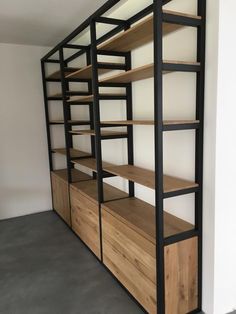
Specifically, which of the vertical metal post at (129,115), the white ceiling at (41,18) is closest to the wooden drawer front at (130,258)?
the vertical metal post at (129,115)

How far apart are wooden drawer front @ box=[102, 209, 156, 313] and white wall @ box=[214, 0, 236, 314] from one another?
0.48 m

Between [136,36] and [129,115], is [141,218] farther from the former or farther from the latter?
[136,36]

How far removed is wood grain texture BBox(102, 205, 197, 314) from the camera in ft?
6.08

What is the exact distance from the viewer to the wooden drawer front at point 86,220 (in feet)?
9.14

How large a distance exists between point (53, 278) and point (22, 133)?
7.90 feet

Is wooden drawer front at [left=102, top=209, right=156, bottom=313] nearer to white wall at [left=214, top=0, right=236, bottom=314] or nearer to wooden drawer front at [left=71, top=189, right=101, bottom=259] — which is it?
wooden drawer front at [left=71, top=189, right=101, bottom=259]

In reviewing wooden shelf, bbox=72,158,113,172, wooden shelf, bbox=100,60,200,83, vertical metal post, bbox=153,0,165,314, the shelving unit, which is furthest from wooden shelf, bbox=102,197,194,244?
wooden shelf, bbox=100,60,200,83

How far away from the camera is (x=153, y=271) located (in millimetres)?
1873

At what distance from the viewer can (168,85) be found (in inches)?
82.6

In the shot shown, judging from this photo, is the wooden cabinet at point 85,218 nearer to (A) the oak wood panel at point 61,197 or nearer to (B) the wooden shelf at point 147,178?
(A) the oak wood panel at point 61,197

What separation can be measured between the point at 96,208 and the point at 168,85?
143cm

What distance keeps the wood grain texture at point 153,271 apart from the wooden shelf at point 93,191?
1.97 ft

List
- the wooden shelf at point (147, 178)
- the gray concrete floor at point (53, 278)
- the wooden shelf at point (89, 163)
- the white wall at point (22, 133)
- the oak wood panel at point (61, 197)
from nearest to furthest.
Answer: the wooden shelf at point (147, 178) < the gray concrete floor at point (53, 278) < the wooden shelf at point (89, 163) < the oak wood panel at point (61, 197) < the white wall at point (22, 133)

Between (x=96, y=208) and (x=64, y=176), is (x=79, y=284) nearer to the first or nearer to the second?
(x=96, y=208)
